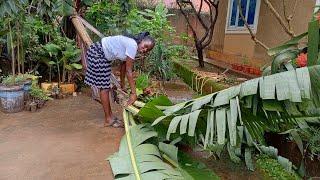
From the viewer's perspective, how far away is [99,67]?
4.38m

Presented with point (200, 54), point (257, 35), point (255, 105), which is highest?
point (257, 35)

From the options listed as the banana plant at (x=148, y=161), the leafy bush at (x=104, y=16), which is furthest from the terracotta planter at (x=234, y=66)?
the banana plant at (x=148, y=161)

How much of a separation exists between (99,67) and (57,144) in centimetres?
111

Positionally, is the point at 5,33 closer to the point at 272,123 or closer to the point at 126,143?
the point at 126,143

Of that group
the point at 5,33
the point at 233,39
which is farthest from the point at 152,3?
the point at 5,33

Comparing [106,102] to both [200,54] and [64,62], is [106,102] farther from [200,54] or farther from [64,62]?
[200,54]

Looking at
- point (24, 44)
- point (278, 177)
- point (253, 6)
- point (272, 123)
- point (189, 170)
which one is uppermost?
point (253, 6)

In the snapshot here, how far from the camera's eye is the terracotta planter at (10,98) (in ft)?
16.7

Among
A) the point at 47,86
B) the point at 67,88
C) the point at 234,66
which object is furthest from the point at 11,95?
the point at 234,66

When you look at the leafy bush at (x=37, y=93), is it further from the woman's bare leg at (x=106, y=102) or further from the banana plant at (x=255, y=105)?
the banana plant at (x=255, y=105)

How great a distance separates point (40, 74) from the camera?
6.69 metres

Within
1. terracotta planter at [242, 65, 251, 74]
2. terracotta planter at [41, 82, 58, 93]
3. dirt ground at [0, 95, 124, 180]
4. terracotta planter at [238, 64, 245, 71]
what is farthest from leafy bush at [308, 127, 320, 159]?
terracotta planter at [41, 82, 58, 93]

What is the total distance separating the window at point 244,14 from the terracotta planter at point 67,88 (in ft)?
13.5

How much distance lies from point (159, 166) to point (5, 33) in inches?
162
